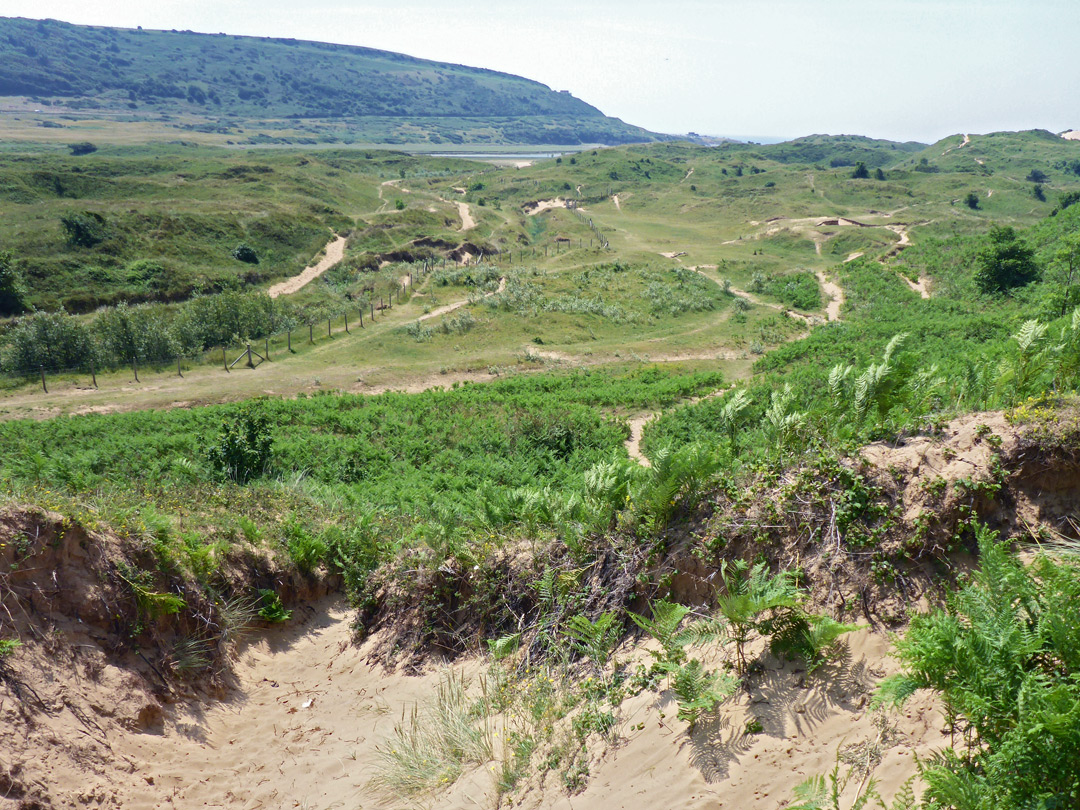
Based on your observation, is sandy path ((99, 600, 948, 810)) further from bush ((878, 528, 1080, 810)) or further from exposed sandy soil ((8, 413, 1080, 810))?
bush ((878, 528, 1080, 810))

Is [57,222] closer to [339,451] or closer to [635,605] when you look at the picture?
[339,451]

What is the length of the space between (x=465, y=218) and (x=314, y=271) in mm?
30061

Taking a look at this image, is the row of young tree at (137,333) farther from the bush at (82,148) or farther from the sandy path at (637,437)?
the bush at (82,148)

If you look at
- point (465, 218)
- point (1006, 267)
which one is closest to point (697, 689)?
point (1006, 267)

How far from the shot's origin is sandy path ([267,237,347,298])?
59844 mm

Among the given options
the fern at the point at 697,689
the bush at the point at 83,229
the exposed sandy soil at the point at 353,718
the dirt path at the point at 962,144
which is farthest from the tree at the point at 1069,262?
the dirt path at the point at 962,144

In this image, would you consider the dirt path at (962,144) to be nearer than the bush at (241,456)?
No

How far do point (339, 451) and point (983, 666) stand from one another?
17334 mm

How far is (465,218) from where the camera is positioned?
8919 cm

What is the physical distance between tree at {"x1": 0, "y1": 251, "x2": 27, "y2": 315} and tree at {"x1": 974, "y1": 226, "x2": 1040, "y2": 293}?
232 ft

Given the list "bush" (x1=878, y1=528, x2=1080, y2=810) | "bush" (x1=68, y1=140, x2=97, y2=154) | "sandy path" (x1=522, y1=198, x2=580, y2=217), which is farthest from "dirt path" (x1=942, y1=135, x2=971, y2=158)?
"bush" (x1=68, y1=140, x2=97, y2=154)

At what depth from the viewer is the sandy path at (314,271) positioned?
59.8 metres

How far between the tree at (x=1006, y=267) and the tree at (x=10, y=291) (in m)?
70.6

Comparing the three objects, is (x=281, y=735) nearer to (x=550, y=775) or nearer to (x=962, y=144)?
(x=550, y=775)
